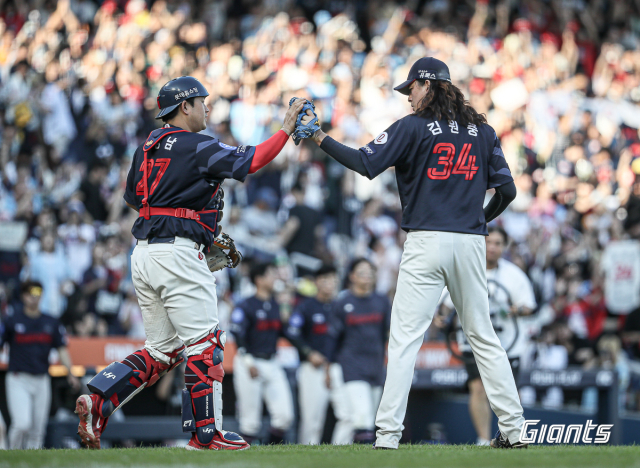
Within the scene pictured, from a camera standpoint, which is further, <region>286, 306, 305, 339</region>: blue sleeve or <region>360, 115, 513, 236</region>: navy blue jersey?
<region>286, 306, 305, 339</region>: blue sleeve

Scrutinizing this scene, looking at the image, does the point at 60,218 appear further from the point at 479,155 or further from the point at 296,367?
the point at 479,155

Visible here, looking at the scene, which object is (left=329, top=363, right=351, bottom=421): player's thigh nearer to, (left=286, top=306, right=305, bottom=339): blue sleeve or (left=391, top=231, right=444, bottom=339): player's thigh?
(left=286, top=306, right=305, bottom=339): blue sleeve

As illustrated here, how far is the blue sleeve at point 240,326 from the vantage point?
1055 cm

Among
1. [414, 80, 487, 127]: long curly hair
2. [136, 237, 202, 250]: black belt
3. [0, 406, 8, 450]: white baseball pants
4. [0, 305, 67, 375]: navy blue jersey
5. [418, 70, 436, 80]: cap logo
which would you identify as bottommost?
[0, 406, 8, 450]: white baseball pants

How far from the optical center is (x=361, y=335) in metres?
10.1

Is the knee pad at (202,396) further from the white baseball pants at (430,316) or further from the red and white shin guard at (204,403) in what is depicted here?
the white baseball pants at (430,316)

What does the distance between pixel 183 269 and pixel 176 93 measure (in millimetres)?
1222

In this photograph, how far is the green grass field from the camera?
436 cm

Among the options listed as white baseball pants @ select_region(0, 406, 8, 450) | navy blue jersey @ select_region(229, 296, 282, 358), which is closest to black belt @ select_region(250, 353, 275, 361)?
navy blue jersey @ select_region(229, 296, 282, 358)

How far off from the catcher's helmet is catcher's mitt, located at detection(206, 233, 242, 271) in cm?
98

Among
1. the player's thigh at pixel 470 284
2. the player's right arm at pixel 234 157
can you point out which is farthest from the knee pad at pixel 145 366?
the player's thigh at pixel 470 284

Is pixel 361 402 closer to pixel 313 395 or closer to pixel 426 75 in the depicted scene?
pixel 313 395

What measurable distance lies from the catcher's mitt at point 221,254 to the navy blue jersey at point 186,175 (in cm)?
40

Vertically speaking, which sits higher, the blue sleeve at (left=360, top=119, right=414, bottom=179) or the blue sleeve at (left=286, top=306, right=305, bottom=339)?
the blue sleeve at (left=360, top=119, right=414, bottom=179)
